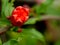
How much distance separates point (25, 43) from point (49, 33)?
2.01 feet

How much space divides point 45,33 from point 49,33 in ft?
0.27

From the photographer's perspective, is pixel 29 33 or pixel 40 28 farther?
pixel 40 28

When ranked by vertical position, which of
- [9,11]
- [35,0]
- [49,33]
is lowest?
[49,33]

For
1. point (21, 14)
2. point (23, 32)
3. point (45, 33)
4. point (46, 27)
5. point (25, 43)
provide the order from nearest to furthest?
point (21, 14) < point (23, 32) < point (25, 43) < point (45, 33) < point (46, 27)

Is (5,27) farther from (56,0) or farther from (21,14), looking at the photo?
(56,0)

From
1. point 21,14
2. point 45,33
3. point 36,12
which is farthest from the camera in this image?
point 45,33

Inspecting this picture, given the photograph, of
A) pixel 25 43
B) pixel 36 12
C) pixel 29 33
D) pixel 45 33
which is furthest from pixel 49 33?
pixel 29 33

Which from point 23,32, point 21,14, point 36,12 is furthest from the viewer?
point 36,12

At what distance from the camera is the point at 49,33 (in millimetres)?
2264

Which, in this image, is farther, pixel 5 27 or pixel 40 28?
pixel 40 28

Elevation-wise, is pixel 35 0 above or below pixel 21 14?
below

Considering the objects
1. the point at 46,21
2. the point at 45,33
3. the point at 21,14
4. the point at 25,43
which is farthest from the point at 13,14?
the point at 46,21

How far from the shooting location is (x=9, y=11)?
1274mm

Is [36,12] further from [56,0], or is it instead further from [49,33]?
[56,0]
